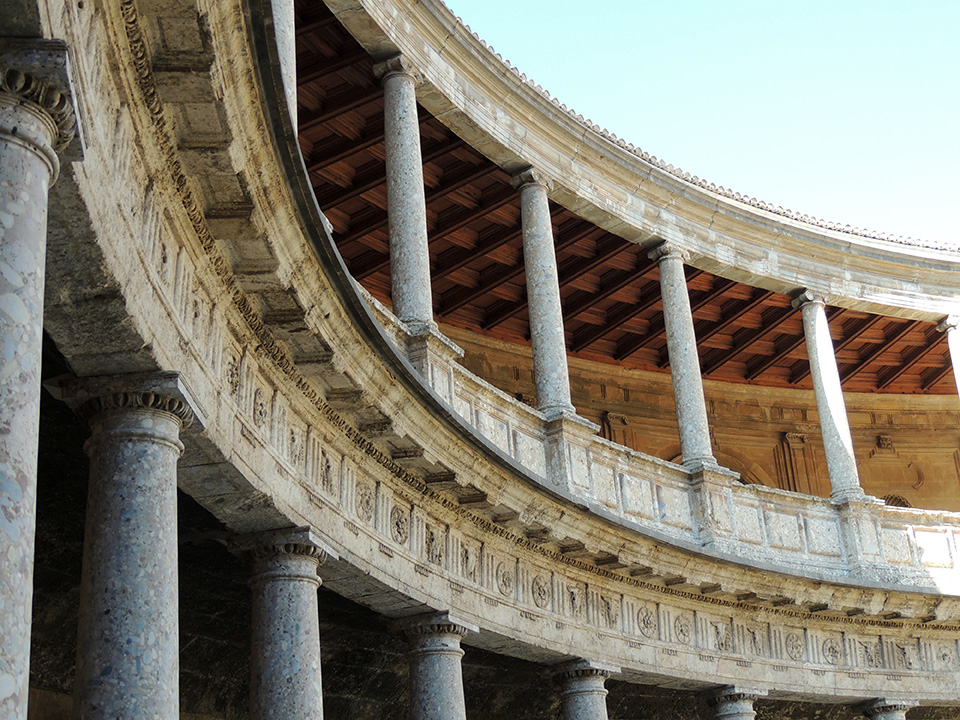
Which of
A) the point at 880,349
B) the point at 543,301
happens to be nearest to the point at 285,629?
the point at 543,301

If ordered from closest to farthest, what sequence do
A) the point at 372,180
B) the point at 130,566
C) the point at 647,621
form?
the point at 130,566
the point at 647,621
the point at 372,180

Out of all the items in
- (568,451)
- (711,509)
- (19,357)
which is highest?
(568,451)

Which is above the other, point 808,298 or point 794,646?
point 808,298

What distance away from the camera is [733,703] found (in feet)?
45.6

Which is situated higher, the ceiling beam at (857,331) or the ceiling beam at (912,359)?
the ceiling beam at (857,331)

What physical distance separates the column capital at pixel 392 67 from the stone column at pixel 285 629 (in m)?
6.26

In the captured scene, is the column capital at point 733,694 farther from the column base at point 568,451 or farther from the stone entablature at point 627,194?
the stone entablature at point 627,194

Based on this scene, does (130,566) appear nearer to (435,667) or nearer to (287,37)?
(435,667)

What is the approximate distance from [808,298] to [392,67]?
7.69 meters

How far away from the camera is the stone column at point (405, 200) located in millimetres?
11586

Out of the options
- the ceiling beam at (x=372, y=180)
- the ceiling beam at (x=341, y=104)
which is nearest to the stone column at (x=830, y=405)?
the ceiling beam at (x=372, y=180)

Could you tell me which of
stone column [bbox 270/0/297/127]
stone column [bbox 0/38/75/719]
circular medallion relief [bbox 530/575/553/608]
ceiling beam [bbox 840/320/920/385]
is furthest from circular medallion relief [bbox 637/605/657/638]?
ceiling beam [bbox 840/320/920/385]

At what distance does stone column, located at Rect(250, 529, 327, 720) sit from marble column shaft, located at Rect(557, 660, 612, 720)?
4.66m

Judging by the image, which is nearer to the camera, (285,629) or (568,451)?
(285,629)
